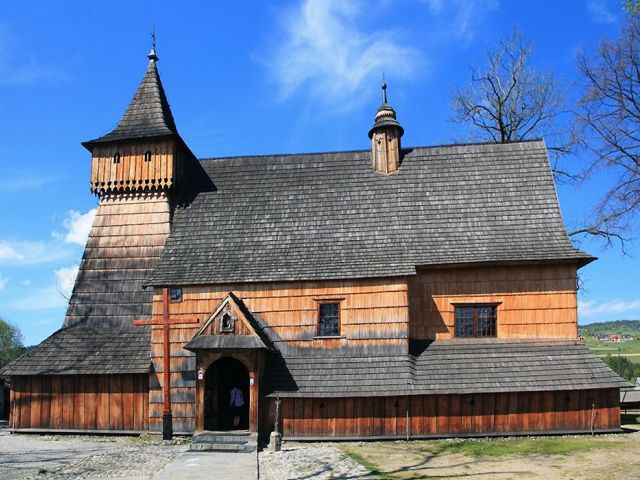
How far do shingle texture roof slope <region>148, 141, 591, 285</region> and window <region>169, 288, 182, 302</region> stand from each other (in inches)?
12.6

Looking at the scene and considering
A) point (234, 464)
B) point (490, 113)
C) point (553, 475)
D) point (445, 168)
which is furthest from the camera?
point (490, 113)

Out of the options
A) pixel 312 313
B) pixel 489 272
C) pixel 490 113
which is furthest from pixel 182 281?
pixel 490 113

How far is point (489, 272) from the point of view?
1742 centimetres

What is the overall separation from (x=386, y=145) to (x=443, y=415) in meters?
9.81

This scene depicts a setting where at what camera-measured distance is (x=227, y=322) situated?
1598 cm

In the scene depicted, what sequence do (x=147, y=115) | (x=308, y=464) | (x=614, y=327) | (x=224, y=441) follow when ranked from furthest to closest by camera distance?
(x=614, y=327) → (x=147, y=115) → (x=224, y=441) → (x=308, y=464)

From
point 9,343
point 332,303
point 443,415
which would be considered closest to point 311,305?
point 332,303

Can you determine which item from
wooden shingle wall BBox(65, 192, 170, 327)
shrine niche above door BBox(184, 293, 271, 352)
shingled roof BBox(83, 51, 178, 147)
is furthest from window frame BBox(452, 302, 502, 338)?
shingled roof BBox(83, 51, 178, 147)

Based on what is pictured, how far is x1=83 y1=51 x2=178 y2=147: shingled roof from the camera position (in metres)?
20.4

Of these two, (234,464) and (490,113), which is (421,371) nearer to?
(234,464)

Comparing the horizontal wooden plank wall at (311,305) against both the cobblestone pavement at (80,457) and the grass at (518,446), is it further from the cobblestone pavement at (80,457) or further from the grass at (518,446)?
the cobblestone pavement at (80,457)

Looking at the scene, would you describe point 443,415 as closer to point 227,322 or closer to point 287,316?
point 287,316

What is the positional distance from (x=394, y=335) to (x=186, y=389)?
658 cm

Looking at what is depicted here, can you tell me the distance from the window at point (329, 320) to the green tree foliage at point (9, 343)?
43289 millimetres
